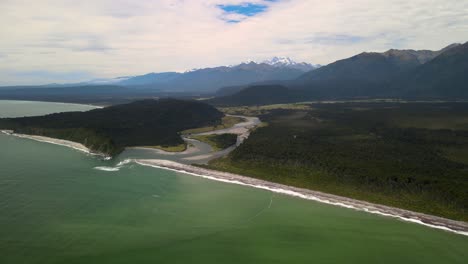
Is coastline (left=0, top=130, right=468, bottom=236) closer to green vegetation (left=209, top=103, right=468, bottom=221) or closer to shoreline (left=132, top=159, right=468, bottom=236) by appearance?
shoreline (left=132, top=159, right=468, bottom=236)

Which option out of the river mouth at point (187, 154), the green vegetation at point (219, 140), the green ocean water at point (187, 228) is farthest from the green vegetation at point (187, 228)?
the green vegetation at point (219, 140)

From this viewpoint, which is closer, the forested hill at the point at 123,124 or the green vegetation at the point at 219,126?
the forested hill at the point at 123,124

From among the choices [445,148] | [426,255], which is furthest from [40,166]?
[445,148]

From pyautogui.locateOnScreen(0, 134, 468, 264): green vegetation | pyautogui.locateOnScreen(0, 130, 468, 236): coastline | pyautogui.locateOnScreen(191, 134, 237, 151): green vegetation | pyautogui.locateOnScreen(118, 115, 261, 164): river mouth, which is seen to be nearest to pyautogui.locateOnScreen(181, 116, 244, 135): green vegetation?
pyautogui.locateOnScreen(191, 134, 237, 151): green vegetation

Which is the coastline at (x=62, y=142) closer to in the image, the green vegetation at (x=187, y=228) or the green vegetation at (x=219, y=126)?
the green vegetation at (x=187, y=228)

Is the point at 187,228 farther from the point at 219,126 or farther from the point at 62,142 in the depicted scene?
the point at 219,126

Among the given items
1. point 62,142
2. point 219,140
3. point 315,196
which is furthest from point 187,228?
point 62,142

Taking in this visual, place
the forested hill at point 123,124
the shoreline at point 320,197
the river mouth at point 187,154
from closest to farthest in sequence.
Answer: the shoreline at point 320,197
the river mouth at point 187,154
the forested hill at point 123,124
